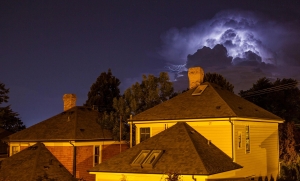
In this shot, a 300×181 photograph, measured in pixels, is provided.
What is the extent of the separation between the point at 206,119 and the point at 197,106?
79.0 inches

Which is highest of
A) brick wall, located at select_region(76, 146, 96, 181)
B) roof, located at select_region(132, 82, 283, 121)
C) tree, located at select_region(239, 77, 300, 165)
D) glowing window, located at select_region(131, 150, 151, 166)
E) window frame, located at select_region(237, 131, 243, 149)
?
tree, located at select_region(239, 77, 300, 165)

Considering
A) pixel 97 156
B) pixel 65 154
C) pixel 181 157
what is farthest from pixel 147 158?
pixel 97 156

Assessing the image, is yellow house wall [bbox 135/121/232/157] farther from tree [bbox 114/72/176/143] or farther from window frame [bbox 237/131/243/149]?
tree [bbox 114/72/176/143]

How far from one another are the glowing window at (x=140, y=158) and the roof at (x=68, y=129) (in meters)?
8.30

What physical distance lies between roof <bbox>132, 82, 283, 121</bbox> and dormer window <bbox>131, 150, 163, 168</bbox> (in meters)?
4.82

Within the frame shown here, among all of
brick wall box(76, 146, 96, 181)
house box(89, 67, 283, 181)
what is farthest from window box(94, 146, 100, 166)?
house box(89, 67, 283, 181)

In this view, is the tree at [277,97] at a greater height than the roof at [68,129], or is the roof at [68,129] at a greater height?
the tree at [277,97]

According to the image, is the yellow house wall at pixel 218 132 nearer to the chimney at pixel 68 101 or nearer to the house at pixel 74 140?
the house at pixel 74 140

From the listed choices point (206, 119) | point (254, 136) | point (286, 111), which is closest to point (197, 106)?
point (206, 119)

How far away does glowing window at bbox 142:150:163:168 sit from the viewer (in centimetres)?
2067

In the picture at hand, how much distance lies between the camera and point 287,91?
5791 centimetres

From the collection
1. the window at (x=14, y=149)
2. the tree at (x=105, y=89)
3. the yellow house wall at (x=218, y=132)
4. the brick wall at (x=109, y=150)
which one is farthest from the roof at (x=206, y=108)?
the tree at (x=105, y=89)

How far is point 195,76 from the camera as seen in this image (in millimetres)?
31203

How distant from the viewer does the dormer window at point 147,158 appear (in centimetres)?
2078
